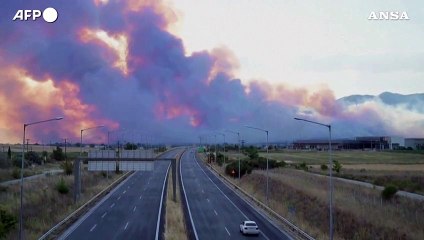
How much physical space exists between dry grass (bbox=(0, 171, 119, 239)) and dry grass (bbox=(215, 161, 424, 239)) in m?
27.4

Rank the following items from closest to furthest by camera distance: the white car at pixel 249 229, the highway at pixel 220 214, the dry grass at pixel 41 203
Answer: the white car at pixel 249 229 < the highway at pixel 220 214 < the dry grass at pixel 41 203

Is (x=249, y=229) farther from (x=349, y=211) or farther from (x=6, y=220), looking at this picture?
(x=6, y=220)

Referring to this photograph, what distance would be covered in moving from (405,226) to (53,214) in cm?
4111

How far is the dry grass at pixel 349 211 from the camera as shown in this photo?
43.8 m

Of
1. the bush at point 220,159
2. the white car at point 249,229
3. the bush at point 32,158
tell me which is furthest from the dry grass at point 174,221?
the bush at point 32,158

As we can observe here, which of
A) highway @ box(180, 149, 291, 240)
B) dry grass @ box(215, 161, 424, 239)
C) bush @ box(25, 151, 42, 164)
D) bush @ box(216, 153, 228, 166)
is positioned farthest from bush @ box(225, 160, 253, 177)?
bush @ box(25, 151, 42, 164)

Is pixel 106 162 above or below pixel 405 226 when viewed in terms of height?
above

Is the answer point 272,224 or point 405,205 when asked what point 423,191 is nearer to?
point 405,205

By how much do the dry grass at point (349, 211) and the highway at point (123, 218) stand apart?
16.3 meters

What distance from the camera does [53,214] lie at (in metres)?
59.9

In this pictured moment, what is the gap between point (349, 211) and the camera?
52781 mm

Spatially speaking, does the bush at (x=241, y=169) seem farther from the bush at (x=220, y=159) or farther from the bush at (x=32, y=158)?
the bush at (x=32, y=158)

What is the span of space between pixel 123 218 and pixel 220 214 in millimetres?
12293

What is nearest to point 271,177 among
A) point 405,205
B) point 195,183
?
point 195,183
